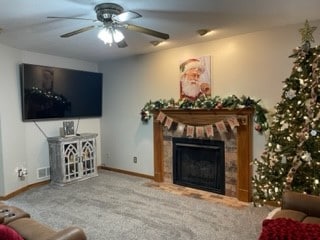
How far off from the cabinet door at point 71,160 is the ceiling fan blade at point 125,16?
2784 millimetres

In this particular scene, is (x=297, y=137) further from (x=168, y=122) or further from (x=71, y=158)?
(x=71, y=158)

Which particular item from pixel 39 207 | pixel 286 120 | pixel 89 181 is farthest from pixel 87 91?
pixel 286 120

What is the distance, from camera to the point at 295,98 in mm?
3250

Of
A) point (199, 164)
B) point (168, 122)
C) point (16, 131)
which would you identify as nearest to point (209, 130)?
point (199, 164)

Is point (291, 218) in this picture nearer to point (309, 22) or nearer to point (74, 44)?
point (309, 22)

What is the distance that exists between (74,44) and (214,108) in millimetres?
2413

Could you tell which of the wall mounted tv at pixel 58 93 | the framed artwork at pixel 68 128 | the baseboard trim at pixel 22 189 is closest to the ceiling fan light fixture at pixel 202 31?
the wall mounted tv at pixel 58 93

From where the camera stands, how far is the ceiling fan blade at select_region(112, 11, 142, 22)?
2873mm

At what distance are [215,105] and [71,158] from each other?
281 centimetres

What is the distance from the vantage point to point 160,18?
315 centimetres

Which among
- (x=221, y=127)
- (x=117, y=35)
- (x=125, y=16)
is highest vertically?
(x=125, y=16)

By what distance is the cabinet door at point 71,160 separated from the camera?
4977 mm

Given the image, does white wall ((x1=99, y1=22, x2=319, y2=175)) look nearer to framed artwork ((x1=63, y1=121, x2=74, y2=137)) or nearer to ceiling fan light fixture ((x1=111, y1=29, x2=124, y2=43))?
framed artwork ((x1=63, y1=121, x2=74, y2=137))

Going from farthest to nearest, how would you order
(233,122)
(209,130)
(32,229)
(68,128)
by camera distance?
1. (68,128)
2. (209,130)
3. (233,122)
4. (32,229)
